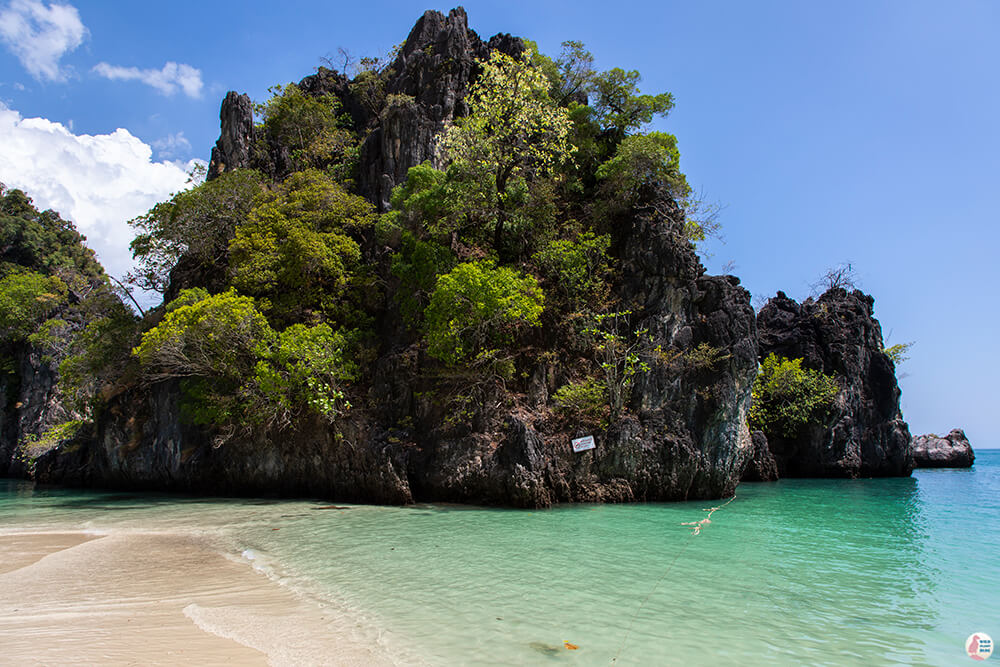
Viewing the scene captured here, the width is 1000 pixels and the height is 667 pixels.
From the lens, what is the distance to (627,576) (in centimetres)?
616

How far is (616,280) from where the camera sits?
51.6 feet

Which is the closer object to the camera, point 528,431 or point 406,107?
point 528,431

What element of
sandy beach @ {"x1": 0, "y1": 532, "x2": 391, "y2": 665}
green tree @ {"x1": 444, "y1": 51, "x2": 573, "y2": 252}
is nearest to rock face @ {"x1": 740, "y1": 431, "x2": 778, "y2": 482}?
green tree @ {"x1": 444, "y1": 51, "x2": 573, "y2": 252}

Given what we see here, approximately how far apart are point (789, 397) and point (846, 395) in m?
3.19

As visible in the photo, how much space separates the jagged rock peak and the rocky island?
5.20 m

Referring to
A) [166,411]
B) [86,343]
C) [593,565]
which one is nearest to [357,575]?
[593,565]

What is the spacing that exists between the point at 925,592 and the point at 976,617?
0.73 metres

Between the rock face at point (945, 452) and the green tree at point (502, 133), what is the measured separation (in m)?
38.9

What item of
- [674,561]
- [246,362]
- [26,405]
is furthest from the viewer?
[26,405]

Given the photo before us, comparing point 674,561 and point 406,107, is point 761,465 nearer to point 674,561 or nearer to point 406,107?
point 674,561

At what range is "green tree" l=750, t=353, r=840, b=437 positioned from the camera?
2623 centimetres

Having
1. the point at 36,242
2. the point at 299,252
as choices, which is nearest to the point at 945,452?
the point at 299,252

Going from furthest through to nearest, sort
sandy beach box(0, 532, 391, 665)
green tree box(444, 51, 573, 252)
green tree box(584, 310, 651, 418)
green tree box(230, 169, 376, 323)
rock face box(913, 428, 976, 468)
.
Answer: rock face box(913, 428, 976, 468) < green tree box(230, 169, 376, 323) < green tree box(444, 51, 573, 252) < green tree box(584, 310, 651, 418) < sandy beach box(0, 532, 391, 665)

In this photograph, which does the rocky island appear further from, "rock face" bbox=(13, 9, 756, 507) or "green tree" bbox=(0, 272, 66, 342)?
"green tree" bbox=(0, 272, 66, 342)
